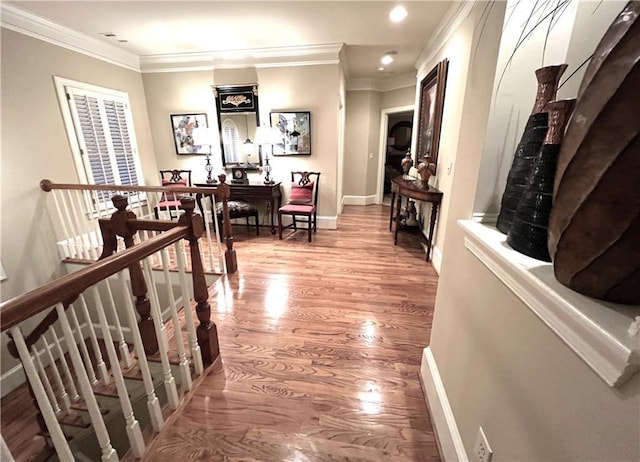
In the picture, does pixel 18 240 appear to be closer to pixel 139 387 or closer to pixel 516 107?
pixel 139 387

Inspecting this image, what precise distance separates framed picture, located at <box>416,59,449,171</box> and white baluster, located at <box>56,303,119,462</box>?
3693 mm

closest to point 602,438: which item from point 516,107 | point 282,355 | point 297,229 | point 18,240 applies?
point 516,107

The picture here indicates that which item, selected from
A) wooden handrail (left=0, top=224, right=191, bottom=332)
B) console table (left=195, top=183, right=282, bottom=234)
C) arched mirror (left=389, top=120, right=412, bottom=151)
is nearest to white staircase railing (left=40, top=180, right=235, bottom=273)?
console table (left=195, top=183, right=282, bottom=234)

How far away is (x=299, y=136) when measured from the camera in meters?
4.13

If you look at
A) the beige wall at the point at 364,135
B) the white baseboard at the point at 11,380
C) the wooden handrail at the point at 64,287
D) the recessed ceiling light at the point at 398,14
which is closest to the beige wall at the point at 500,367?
the wooden handrail at the point at 64,287

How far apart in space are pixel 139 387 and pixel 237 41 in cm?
410

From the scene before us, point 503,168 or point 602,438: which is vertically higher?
point 503,168

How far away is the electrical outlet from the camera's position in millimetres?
866

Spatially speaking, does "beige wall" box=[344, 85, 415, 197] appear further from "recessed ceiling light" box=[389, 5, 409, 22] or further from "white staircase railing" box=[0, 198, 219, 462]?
"white staircase railing" box=[0, 198, 219, 462]

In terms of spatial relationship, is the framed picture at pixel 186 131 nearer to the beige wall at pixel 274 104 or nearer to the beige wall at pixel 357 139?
the beige wall at pixel 274 104

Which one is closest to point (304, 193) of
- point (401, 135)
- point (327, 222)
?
point (327, 222)

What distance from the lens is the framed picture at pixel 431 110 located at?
3.16 meters

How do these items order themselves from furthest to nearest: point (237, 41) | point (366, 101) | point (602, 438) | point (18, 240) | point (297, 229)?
point (366, 101) < point (297, 229) < point (237, 41) < point (18, 240) < point (602, 438)

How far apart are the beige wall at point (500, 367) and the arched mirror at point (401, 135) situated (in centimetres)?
677
